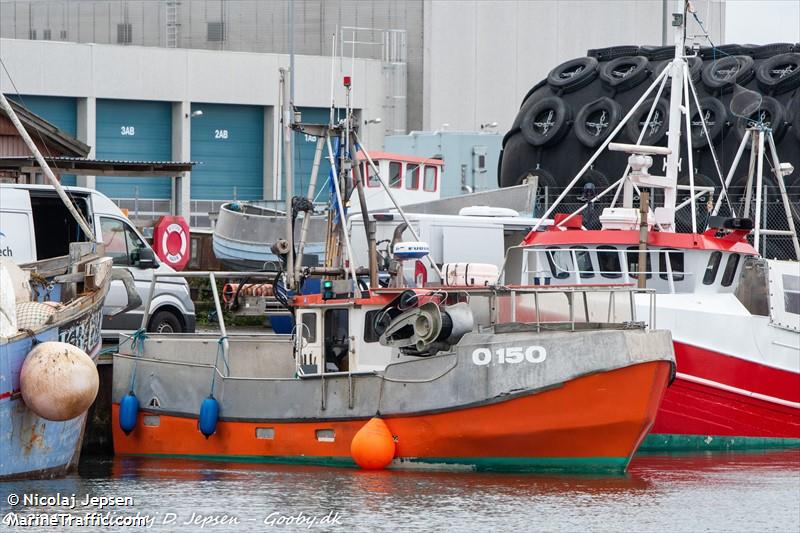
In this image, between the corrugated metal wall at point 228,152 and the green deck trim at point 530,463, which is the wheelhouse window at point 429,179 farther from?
the green deck trim at point 530,463

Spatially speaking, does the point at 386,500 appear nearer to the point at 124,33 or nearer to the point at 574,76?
the point at 574,76

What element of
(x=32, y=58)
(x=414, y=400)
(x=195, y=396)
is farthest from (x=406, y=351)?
(x=32, y=58)

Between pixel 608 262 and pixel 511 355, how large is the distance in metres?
5.05

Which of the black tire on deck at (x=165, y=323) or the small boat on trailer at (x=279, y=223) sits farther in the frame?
the small boat on trailer at (x=279, y=223)

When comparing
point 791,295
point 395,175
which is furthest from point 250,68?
point 791,295

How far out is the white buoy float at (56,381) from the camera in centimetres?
1402

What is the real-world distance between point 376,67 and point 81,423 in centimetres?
3210

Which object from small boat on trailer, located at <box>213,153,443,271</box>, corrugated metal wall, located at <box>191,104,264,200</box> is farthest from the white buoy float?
corrugated metal wall, located at <box>191,104,264,200</box>

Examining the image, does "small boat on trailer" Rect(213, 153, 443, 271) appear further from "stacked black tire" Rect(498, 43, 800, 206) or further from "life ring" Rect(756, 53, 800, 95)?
"life ring" Rect(756, 53, 800, 95)

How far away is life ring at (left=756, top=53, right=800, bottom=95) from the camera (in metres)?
29.1

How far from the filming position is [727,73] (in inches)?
1203

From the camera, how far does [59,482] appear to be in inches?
596

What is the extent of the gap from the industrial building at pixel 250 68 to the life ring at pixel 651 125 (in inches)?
519

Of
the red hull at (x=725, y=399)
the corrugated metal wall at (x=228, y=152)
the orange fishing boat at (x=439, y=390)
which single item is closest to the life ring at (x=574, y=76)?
the red hull at (x=725, y=399)
